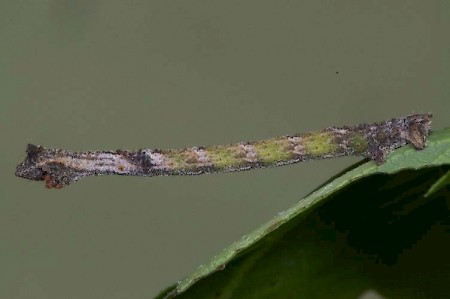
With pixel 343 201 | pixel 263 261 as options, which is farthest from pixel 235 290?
pixel 343 201

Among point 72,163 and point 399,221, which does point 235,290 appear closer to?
point 399,221

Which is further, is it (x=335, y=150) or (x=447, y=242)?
(x=335, y=150)

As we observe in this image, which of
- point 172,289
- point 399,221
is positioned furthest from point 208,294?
point 399,221

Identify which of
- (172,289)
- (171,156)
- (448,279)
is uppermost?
(171,156)

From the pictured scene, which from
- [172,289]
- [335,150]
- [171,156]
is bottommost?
[172,289]

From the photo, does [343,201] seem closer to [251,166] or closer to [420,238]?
[420,238]

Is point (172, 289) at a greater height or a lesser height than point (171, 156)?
lesser
